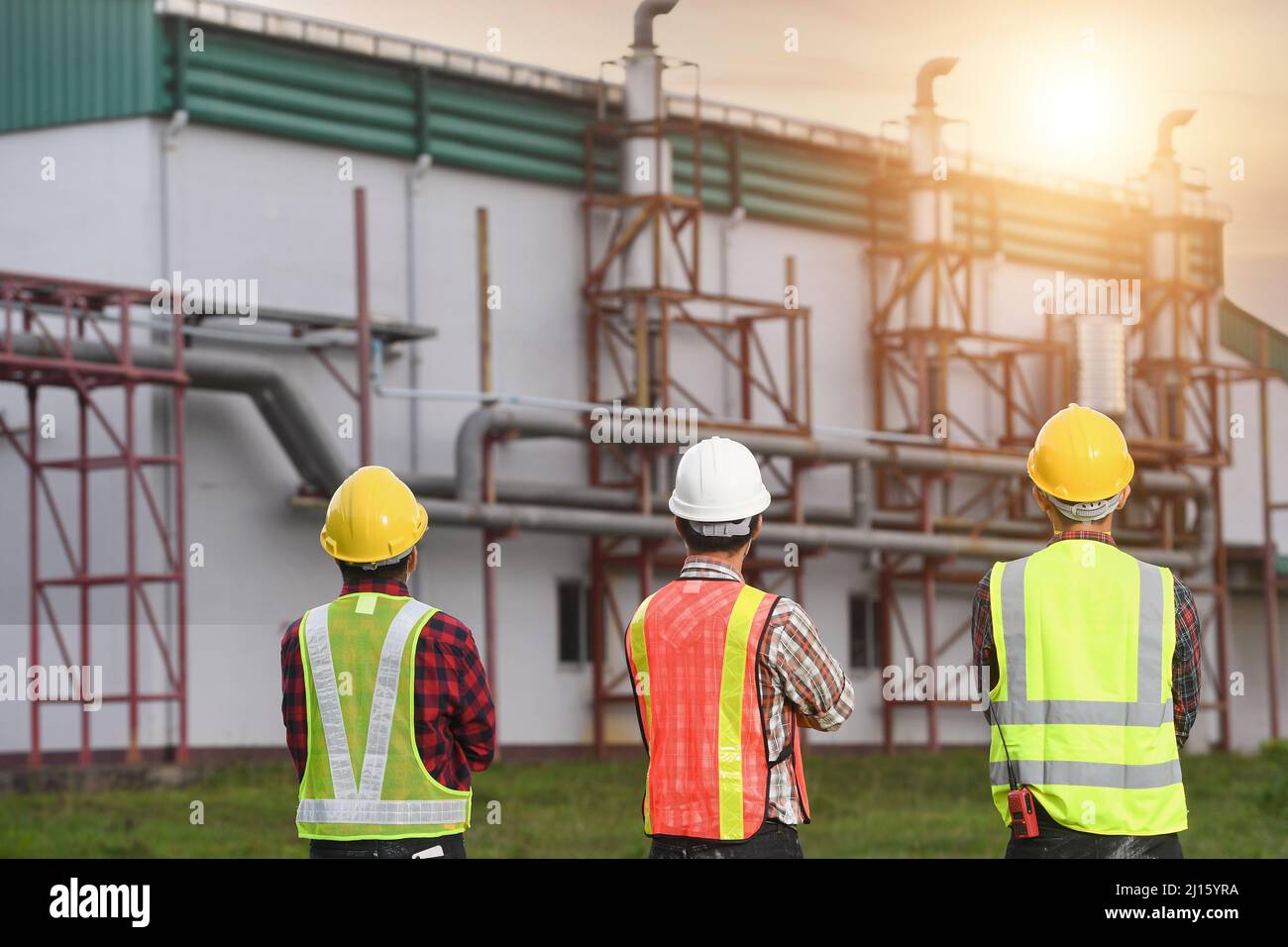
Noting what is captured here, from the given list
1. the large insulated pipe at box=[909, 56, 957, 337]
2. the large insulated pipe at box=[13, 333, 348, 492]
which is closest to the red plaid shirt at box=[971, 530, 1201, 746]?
the large insulated pipe at box=[13, 333, 348, 492]

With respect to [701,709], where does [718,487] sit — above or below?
above

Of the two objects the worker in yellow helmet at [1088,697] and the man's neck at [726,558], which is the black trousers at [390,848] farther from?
the worker in yellow helmet at [1088,697]

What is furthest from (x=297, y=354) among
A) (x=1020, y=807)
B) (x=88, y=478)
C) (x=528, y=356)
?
(x=1020, y=807)

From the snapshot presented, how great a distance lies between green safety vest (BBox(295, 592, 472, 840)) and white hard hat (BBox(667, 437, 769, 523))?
83cm

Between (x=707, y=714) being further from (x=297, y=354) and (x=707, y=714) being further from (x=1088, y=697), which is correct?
(x=297, y=354)

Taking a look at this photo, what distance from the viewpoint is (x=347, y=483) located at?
6137 millimetres

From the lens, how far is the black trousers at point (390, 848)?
18.6ft

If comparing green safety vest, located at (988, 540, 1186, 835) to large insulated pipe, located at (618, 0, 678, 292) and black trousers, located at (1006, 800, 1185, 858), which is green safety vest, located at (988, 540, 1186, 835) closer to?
black trousers, located at (1006, 800, 1185, 858)

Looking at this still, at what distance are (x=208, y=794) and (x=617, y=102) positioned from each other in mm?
12507

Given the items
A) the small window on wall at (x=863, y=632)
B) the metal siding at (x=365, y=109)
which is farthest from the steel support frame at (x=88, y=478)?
the small window on wall at (x=863, y=632)

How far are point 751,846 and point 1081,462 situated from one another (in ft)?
4.88

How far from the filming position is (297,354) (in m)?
24.9

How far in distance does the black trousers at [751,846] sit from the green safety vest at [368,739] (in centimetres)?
63
